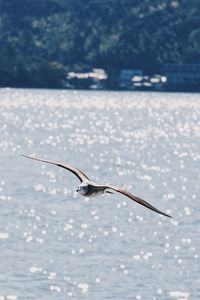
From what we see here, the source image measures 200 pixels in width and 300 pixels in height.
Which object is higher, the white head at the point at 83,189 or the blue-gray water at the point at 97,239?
the blue-gray water at the point at 97,239

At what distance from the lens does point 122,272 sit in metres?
93.2

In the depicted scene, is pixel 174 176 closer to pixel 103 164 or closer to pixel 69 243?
pixel 103 164

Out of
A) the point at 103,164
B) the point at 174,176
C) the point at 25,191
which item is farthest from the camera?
the point at 103,164

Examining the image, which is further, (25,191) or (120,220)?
(25,191)

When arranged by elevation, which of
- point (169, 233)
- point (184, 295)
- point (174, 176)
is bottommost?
point (184, 295)

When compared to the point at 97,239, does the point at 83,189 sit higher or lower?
lower

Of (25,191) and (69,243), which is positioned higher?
(25,191)

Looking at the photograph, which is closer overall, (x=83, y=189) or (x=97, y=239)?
(x=83, y=189)

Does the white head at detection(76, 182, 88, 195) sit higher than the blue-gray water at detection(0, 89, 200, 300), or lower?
lower

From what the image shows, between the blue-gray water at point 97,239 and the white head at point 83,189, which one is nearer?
the white head at point 83,189

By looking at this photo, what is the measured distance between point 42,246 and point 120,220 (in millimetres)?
17373

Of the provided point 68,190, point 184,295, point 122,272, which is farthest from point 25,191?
point 184,295

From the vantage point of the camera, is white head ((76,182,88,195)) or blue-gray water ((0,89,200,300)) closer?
white head ((76,182,88,195))

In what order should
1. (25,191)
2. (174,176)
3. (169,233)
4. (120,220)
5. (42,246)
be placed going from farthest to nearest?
(174,176) → (25,191) → (120,220) → (169,233) → (42,246)
